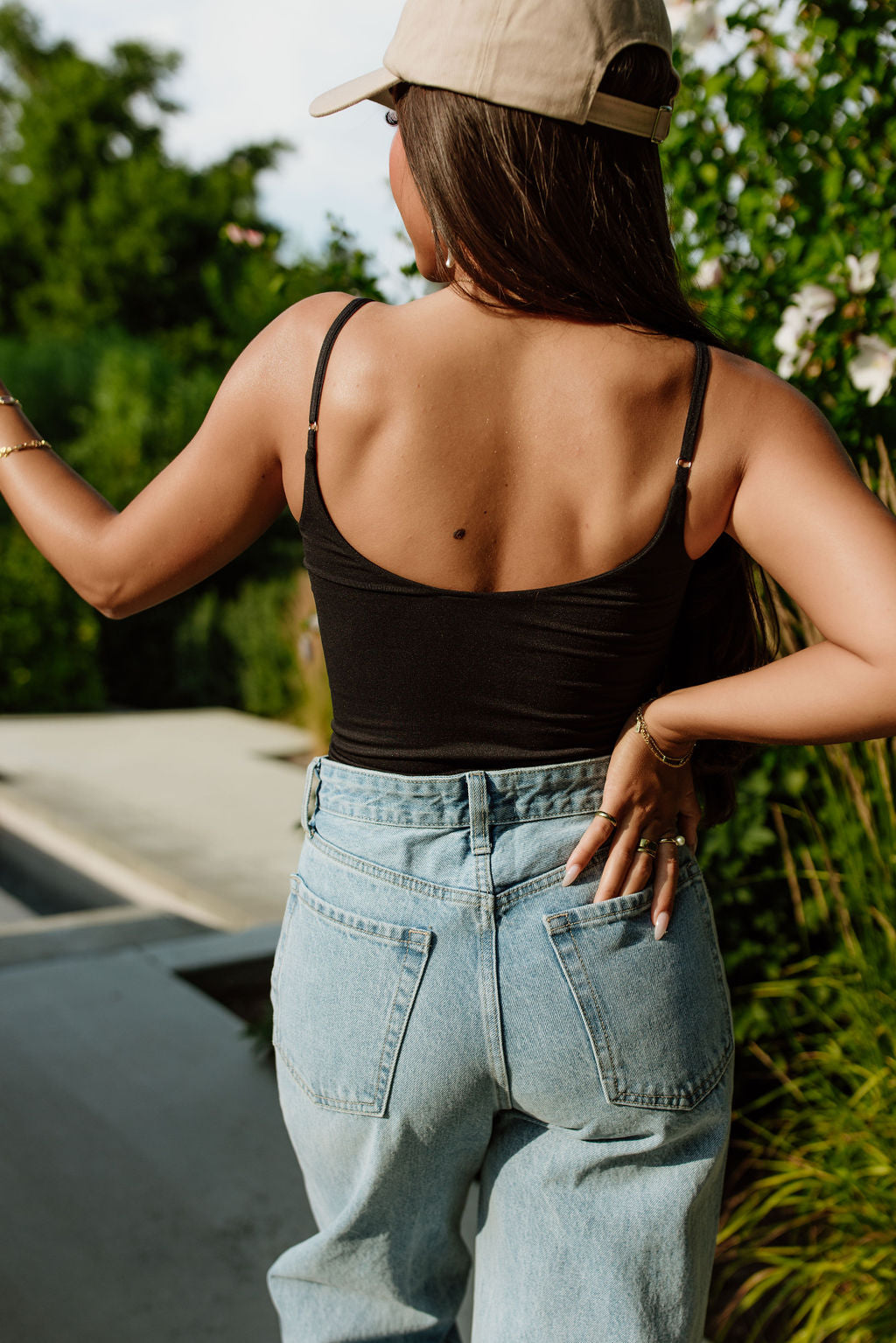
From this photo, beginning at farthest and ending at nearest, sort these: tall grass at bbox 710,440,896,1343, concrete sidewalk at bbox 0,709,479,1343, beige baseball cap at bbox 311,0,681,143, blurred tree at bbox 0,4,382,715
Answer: blurred tree at bbox 0,4,382,715
concrete sidewalk at bbox 0,709,479,1343
tall grass at bbox 710,440,896,1343
beige baseball cap at bbox 311,0,681,143

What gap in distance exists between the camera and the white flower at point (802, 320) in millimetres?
2473

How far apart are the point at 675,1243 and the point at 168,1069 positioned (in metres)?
2.43

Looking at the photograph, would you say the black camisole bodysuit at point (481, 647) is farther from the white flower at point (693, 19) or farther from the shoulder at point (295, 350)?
the white flower at point (693, 19)

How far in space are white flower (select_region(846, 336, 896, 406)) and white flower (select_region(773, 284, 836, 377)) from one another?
0.47 ft

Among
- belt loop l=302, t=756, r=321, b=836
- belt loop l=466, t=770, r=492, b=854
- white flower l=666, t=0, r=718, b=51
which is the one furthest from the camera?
white flower l=666, t=0, r=718, b=51

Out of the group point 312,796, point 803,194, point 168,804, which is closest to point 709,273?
point 803,194

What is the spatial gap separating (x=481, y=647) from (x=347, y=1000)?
38 cm

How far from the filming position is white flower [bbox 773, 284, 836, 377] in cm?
247

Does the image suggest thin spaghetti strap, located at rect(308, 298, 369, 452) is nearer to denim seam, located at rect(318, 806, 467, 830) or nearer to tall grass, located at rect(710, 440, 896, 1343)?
denim seam, located at rect(318, 806, 467, 830)

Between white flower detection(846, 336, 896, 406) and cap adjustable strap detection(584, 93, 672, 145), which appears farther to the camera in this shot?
white flower detection(846, 336, 896, 406)

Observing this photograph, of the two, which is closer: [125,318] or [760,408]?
[760,408]

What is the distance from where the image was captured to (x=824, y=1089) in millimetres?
2594

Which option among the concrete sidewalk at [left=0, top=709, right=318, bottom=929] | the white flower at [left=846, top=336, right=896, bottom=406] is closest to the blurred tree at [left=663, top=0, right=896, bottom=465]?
the white flower at [left=846, top=336, right=896, bottom=406]

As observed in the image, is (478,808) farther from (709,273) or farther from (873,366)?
(709,273)
